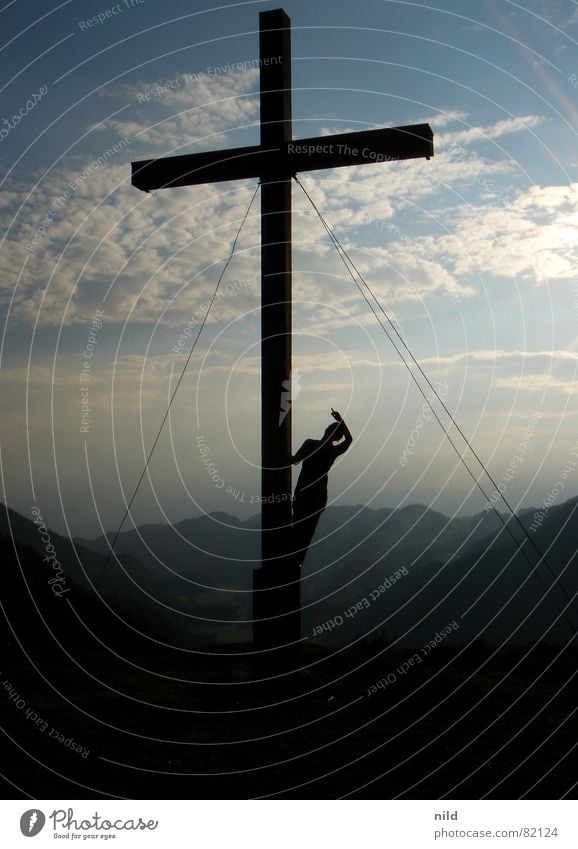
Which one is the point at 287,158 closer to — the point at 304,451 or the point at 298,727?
the point at 304,451

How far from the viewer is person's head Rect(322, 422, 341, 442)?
28.9 ft

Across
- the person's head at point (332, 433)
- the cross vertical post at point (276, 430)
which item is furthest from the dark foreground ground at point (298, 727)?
the person's head at point (332, 433)

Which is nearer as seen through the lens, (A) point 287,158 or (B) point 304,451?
(B) point 304,451

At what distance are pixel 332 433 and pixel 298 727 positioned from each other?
9.43 ft

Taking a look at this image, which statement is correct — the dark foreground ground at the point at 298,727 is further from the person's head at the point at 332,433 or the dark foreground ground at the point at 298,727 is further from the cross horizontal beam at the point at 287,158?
the cross horizontal beam at the point at 287,158

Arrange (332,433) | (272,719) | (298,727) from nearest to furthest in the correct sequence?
(298,727)
(272,719)
(332,433)

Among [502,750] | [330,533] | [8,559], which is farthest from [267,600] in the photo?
[8,559]

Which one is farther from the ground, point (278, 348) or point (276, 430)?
point (278, 348)

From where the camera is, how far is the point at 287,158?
902 centimetres

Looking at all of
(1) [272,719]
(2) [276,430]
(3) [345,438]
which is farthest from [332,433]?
(1) [272,719]

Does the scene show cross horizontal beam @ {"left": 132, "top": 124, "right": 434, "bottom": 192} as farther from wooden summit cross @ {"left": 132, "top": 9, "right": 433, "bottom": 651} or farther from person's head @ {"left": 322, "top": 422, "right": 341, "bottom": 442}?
person's head @ {"left": 322, "top": 422, "right": 341, "bottom": 442}

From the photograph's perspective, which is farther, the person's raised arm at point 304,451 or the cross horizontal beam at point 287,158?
the person's raised arm at point 304,451

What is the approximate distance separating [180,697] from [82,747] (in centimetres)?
156

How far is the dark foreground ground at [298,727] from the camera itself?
678cm
